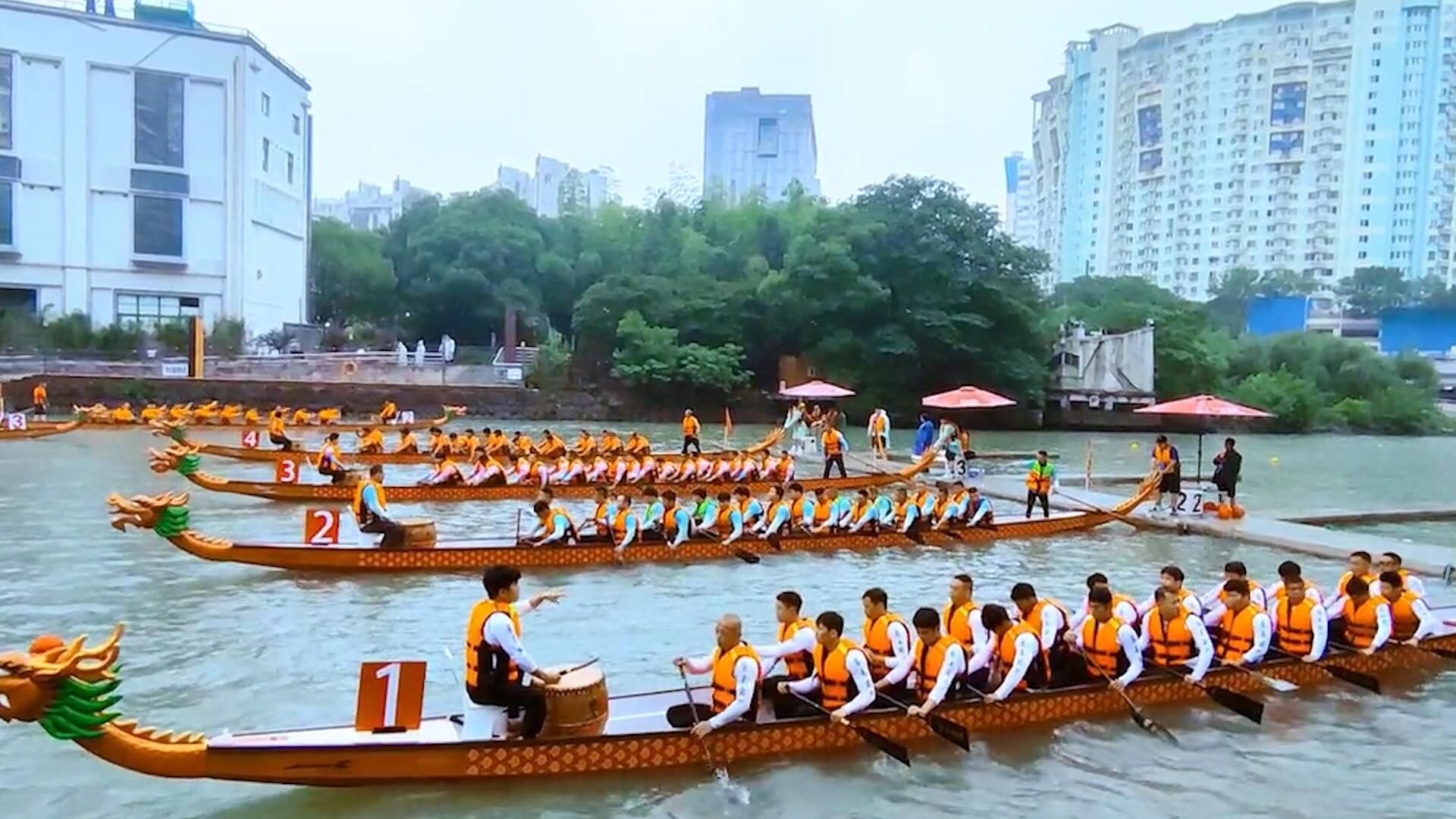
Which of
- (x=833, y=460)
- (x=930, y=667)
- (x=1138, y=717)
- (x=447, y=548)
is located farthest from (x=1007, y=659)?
(x=833, y=460)

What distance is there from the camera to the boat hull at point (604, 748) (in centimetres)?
636

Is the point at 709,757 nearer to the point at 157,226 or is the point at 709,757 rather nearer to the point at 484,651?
the point at 484,651

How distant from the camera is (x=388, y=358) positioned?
41.0m

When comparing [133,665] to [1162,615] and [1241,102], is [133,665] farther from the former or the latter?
[1241,102]

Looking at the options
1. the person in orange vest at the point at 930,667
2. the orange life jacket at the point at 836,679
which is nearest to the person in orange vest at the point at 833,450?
the person in orange vest at the point at 930,667

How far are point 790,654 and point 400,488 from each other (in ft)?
40.7

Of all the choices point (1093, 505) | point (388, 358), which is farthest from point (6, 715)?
point (388, 358)

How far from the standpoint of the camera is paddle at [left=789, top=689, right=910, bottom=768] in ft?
→ 24.0

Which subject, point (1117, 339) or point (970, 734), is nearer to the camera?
point (970, 734)

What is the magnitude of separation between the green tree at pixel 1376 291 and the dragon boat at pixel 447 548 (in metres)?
76.9

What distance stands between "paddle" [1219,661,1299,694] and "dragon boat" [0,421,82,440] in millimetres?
25843

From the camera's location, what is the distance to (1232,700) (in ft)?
28.4

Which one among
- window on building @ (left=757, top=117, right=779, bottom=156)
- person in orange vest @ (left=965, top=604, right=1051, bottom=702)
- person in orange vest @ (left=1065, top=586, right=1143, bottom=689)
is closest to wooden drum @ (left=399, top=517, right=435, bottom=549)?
person in orange vest @ (left=965, top=604, right=1051, bottom=702)

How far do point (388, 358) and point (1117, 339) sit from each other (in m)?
28.0
